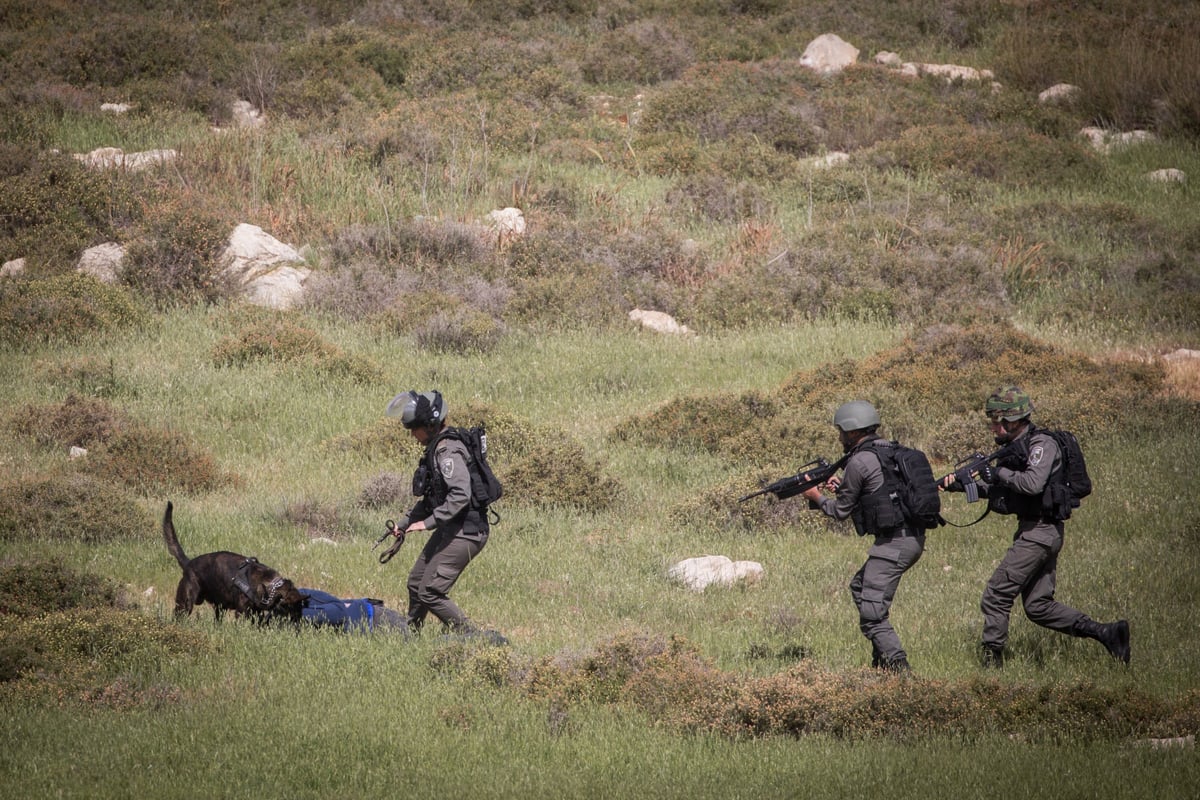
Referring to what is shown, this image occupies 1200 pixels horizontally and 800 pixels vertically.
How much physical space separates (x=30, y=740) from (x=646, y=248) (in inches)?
652

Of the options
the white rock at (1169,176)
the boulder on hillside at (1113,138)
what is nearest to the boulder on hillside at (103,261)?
the white rock at (1169,176)

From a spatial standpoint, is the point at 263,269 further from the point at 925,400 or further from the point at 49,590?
the point at 49,590

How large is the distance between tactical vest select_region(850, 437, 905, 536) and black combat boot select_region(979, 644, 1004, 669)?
4.24 feet

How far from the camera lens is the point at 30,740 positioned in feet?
23.2

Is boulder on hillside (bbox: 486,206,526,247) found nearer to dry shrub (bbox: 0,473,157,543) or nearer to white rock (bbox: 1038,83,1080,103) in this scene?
dry shrub (bbox: 0,473,157,543)

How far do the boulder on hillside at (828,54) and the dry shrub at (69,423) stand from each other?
23938mm

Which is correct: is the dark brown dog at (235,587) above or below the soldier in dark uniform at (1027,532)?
below

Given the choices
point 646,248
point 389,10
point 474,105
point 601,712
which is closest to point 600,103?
point 474,105

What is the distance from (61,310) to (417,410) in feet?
38.3

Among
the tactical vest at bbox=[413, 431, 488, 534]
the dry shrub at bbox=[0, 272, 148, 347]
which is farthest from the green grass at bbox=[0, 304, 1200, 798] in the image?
the tactical vest at bbox=[413, 431, 488, 534]

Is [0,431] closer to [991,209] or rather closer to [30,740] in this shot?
[30,740]

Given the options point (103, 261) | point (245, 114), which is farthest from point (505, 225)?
point (245, 114)

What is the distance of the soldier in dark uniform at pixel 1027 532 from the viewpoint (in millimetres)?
8406

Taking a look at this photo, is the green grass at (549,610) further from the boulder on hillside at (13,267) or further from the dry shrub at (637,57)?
the dry shrub at (637,57)
